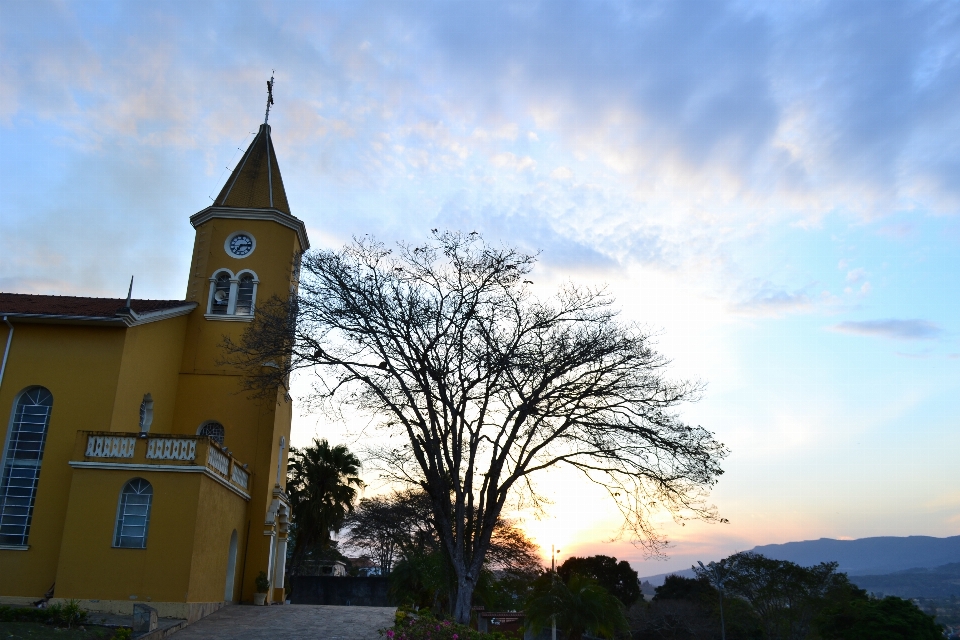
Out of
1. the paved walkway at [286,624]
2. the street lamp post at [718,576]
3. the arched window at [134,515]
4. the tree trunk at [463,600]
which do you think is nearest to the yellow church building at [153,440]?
the arched window at [134,515]

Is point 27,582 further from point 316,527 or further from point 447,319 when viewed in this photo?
point 316,527

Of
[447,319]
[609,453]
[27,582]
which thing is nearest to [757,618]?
[609,453]

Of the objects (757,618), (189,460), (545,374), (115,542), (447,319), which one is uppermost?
(447,319)

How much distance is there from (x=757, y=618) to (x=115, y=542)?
120 feet

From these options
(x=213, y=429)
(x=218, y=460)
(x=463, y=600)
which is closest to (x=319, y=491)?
(x=213, y=429)

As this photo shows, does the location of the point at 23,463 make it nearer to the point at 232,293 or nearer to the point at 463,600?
the point at 232,293

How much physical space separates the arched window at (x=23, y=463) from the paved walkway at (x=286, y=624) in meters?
5.19

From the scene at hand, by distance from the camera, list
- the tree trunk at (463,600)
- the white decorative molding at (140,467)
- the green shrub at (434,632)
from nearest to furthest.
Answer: the green shrub at (434,632) < the tree trunk at (463,600) < the white decorative molding at (140,467)

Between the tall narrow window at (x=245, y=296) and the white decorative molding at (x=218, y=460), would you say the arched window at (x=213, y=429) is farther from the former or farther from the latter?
the white decorative molding at (x=218, y=460)

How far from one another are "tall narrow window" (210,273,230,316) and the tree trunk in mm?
12995

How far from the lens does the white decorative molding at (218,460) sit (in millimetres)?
17594

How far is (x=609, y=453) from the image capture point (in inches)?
641

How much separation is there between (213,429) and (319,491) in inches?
462

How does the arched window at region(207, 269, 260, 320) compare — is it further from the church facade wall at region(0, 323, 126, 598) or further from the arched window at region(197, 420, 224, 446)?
the church facade wall at region(0, 323, 126, 598)
